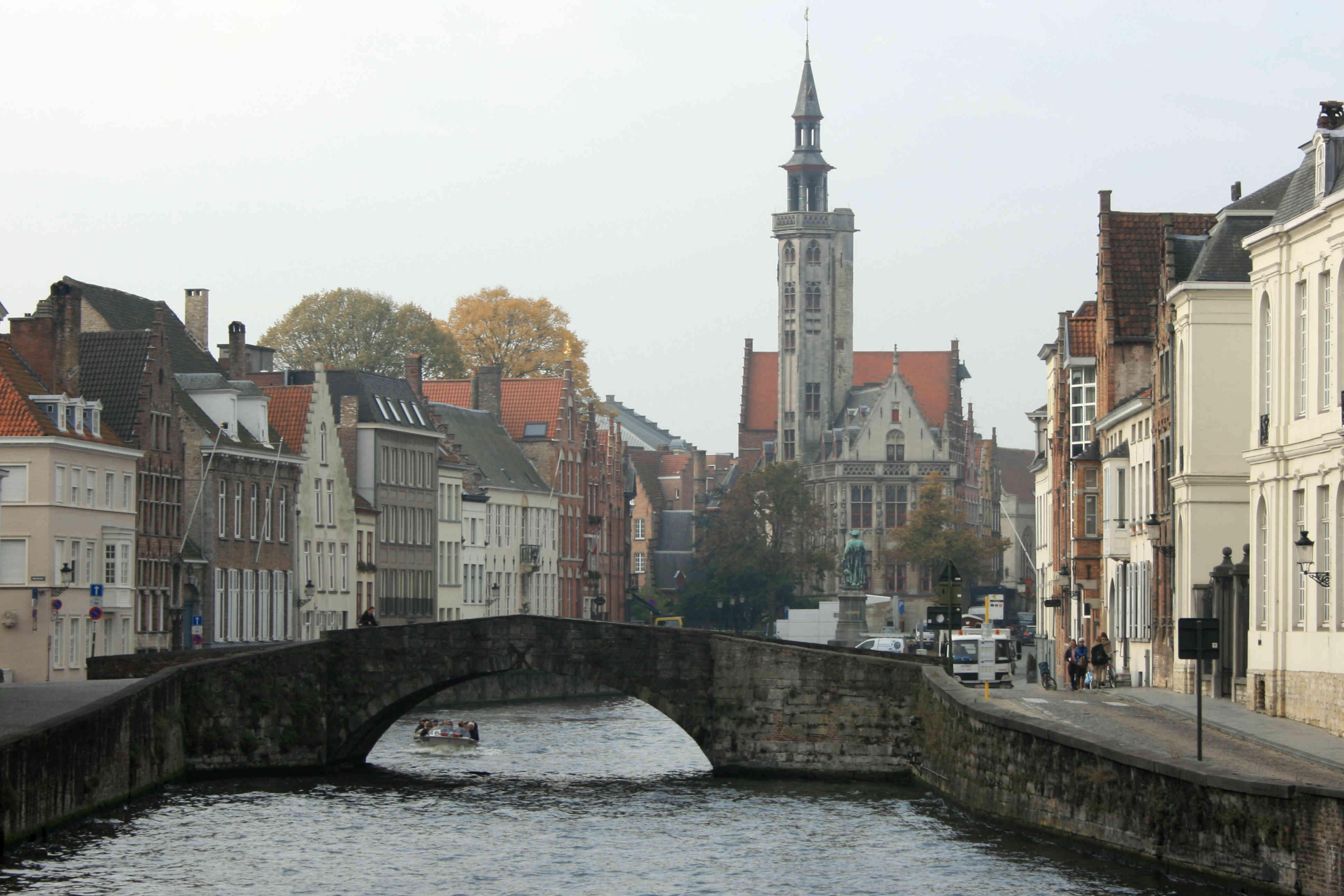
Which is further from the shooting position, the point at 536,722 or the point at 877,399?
the point at 877,399

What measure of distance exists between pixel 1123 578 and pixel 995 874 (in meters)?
28.4

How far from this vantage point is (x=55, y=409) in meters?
59.8

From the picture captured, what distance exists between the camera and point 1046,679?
60.1 metres

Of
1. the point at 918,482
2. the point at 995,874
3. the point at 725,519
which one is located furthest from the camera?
the point at 918,482

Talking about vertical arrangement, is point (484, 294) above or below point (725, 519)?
above

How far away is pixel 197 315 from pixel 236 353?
1.74 metres

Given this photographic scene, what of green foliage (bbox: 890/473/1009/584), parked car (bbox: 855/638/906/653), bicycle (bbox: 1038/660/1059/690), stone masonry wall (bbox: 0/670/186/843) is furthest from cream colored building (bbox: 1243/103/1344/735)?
green foliage (bbox: 890/473/1009/584)

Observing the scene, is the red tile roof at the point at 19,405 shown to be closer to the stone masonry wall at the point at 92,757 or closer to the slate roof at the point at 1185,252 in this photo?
the stone masonry wall at the point at 92,757

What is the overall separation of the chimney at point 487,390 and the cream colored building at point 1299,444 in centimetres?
6284

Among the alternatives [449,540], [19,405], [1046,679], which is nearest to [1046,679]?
[1046,679]

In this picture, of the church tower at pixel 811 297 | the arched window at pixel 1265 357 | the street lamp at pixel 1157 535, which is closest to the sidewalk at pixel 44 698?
the arched window at pixel 1265 357

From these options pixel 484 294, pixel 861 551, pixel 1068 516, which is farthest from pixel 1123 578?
pixel 861 551

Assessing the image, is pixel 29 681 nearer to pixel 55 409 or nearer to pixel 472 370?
pixel 55 409

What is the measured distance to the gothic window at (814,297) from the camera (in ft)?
504
